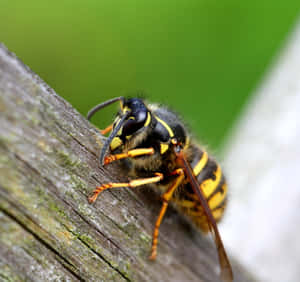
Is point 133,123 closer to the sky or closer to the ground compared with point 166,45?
closer to the sky

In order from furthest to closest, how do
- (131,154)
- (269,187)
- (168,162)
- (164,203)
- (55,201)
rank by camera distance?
(269,187) → (168,162) → (164,203) → (131,154) → (55,201)

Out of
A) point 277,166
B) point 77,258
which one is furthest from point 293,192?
point 77,258

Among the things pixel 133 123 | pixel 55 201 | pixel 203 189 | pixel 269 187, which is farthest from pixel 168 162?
pixel 55 201

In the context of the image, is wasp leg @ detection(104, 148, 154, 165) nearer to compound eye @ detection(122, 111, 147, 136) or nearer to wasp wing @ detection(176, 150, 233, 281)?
compound eye @ detection(122, 111, 147, 136)

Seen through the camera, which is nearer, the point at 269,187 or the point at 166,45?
the point at 269,187

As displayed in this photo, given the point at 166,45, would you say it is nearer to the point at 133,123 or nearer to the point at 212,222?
the point at 133,123

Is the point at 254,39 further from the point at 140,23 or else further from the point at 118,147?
the point at 118,147
